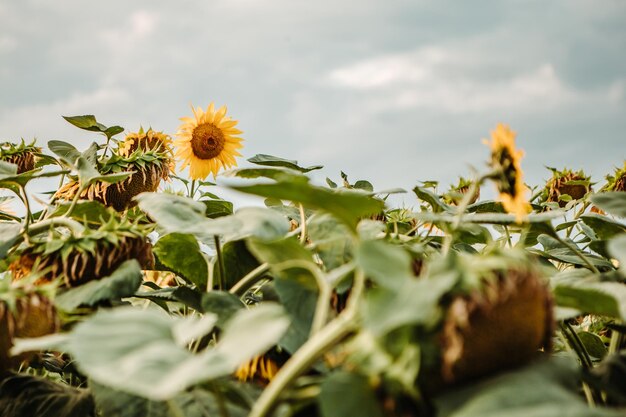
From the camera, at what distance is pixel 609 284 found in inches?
23.7

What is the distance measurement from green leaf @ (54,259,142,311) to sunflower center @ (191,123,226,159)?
1254 millimetres

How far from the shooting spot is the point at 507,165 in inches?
20.8

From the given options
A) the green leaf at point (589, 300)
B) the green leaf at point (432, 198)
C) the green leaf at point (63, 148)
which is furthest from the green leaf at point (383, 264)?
the green leaf at point (63, 148)

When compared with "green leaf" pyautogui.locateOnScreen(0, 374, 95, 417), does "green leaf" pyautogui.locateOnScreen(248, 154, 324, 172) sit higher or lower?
higher

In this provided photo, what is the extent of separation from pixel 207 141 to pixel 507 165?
4.88ft

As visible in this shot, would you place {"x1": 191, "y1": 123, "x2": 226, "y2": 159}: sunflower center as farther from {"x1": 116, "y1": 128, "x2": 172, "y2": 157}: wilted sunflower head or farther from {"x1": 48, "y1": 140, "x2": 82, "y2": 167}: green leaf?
{"x1": 48, "y1": 140, "x2": 82, "y2": 167}: green leaf

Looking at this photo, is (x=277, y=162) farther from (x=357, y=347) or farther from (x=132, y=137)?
(x=132, y=137)

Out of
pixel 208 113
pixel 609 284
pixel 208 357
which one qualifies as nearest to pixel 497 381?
pixel 208 357

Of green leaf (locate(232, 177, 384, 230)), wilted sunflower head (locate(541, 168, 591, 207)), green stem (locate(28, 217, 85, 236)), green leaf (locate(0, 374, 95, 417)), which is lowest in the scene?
green leaf (locate(0, 374, 95, 417))

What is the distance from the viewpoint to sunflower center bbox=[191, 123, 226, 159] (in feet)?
6.24

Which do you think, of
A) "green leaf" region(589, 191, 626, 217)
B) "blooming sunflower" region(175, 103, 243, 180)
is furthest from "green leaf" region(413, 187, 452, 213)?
"blooming sunflower" region(175, 103, 243, 180)

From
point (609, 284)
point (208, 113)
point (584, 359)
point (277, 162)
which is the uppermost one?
point (208, 113)

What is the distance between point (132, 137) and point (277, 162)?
84 centimetres

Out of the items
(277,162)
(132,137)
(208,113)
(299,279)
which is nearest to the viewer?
(299,279)
